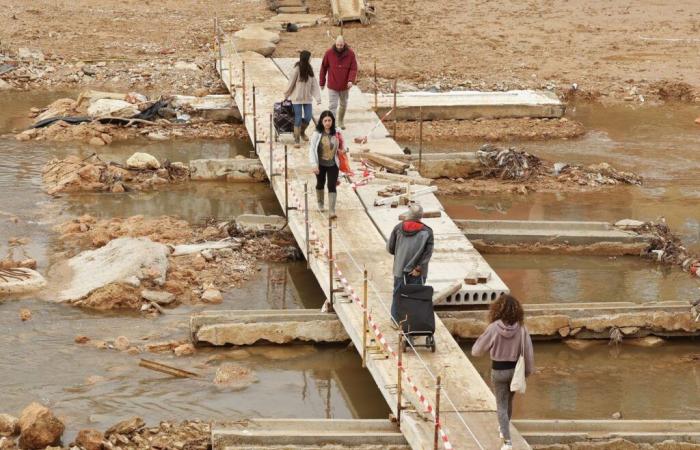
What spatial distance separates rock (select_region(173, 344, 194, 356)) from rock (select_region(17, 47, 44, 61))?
603 inches

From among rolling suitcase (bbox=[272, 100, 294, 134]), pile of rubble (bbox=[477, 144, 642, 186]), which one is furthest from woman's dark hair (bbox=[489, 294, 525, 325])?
pile of rubble (bbox=[477, 144, 642, 186])

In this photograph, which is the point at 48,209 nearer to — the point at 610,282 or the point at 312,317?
the point at 312,317

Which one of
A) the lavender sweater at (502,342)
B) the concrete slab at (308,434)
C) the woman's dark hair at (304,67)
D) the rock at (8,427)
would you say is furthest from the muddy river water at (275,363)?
the lavender sweater at (502,342)

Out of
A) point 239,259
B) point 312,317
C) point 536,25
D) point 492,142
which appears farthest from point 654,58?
point 312,317

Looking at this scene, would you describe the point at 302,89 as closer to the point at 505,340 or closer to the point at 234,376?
the point at 234,376

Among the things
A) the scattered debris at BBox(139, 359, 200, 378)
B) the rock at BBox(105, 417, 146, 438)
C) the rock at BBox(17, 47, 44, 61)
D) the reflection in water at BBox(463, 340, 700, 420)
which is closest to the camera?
the rock at BBox(105, 417, 146, 438)

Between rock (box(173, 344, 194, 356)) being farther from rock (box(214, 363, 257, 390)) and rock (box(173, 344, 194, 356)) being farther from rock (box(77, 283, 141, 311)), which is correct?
rock (box(77, 283, 141, 311))

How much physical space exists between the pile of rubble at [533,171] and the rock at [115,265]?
6.58 m

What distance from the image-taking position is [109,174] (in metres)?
20.4

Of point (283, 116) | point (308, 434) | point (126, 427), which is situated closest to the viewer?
point (308, 434)

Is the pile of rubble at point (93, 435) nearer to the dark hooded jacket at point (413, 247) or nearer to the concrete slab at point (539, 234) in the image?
the dark hooded jacket at point (413, 247)

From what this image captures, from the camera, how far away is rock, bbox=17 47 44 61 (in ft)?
91.8

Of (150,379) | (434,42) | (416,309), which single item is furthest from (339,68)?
(434,42)

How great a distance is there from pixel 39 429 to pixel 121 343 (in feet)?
8.86
